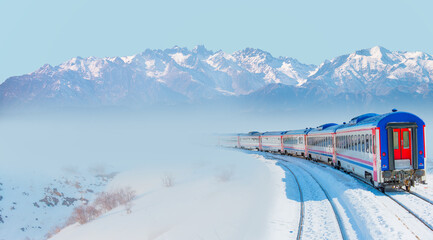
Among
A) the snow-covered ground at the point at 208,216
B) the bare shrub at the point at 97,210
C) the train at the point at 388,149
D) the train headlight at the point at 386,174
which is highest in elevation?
the train at the point at 388,149

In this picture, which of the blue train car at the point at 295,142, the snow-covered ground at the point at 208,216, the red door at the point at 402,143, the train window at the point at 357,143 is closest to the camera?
the snow-covered ground at the point at 208,216

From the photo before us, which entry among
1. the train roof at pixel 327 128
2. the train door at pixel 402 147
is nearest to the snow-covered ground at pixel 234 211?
the train door at pixel 402 147

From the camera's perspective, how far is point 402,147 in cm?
1789

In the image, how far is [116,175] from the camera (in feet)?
203

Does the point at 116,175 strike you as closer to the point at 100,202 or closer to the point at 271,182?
the point at 100,202

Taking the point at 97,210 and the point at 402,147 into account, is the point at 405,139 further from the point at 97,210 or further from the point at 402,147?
the point at 97,210

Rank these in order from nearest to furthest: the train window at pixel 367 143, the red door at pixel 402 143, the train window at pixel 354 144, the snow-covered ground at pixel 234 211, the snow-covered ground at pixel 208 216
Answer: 1. the snow-covered ground at pixel 234 211
2. the snow-covered ground at pixel 208 216
3. the red door at pixel 402 143
4. the train window at pixel 367 143
5. the train window at pixel 354 144

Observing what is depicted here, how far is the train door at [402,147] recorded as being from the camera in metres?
17.8

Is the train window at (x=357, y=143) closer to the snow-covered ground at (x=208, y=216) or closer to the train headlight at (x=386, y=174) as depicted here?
the train headlight at (x=386, y=174)

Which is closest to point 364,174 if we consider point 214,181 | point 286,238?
point 286,238

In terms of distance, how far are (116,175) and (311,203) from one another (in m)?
49.2

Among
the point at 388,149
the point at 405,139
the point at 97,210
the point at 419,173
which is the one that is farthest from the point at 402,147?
the point at 97,210

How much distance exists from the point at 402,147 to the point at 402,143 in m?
0.19

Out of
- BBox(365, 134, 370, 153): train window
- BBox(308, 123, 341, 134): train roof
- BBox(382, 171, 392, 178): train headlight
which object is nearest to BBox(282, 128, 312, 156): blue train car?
BBox(308, 123, 341, 134): train roof
